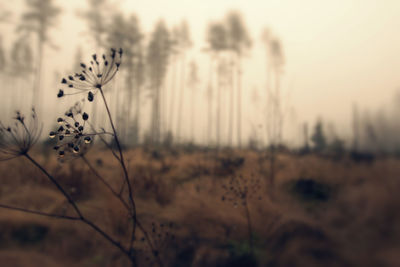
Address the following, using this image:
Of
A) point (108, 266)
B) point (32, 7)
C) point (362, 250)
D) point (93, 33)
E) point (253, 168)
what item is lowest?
point (108, 266)

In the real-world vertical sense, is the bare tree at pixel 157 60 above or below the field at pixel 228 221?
above

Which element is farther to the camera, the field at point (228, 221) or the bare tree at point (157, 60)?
the bare tree at point (157, 60)

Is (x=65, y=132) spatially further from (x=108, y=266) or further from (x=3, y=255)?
(x=3, y=255)

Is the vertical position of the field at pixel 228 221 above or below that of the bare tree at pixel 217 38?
below

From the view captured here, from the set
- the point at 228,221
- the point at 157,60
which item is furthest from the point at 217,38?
the point at 228,221

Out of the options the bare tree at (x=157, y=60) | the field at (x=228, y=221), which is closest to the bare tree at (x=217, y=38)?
the bare tree at (x=157, y=60)

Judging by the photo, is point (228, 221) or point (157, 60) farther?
point (157, 60)

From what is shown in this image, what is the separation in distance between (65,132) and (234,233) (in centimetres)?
235

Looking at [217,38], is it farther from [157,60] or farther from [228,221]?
[228,221]

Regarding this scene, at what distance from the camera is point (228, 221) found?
3020mm

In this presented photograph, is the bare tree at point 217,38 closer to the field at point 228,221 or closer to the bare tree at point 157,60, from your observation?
the bare tree at point 157,60

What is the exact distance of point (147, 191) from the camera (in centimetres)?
434

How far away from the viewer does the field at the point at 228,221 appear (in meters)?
1.59

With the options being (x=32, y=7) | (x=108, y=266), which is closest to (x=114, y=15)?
(x=32, y=7)
